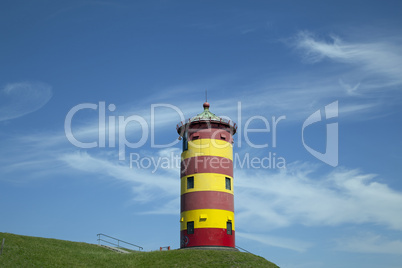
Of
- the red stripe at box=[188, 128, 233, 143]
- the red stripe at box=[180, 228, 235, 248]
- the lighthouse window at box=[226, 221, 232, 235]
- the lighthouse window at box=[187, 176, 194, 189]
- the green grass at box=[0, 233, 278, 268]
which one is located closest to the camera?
the green grass at box=[0, 233, 278, 268]

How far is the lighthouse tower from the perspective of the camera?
1647 inches

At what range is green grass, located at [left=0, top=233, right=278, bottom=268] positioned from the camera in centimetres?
3541

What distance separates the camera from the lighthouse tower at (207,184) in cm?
4184

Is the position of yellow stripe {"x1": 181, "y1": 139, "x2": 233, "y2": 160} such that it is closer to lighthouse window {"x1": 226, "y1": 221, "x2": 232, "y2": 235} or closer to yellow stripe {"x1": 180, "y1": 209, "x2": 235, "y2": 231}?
yellow stripe {"x1": 180, "y1": 209, "x2": 235, "y2": 231}

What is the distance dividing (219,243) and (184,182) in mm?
7102

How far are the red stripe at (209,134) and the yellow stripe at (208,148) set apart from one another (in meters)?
0.35

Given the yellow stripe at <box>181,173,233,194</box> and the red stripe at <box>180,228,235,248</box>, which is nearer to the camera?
the red stripe at <box>180,228,235,248</box>

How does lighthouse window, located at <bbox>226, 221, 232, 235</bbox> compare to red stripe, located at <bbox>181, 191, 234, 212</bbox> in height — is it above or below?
below

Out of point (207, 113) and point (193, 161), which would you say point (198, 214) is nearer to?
point (193, 161)

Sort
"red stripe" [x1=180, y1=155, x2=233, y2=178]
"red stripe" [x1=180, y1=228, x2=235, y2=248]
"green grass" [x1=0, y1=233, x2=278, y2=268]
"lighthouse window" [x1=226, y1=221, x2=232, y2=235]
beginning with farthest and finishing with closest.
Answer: "red stripe" [x1=180, y1=155, x2=233, y2=178]
"lighthouse window" [x1=226, y1=221, x2=232, y2=235]
"red stripe" [x1=180, y1=228, x2=235, y2=248]
"green grass" [x1=0, y1=233, x2=278, y2=268]

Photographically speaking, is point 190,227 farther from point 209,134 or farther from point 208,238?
point 209,134

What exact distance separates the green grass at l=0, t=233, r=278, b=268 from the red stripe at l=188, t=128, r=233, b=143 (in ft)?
38.2

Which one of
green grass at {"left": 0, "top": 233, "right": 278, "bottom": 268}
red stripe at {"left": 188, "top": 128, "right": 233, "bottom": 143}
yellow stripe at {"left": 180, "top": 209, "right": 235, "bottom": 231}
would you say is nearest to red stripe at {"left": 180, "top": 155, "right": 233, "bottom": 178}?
red stripe at {"left": 188, "top": 128, "right": 233, "bottom": 143}

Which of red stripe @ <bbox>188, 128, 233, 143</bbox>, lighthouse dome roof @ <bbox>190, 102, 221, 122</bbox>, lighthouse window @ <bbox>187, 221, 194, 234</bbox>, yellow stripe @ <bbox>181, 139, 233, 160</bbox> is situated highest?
lighthouse dome roof @ <bbox>190, 102, 221, 122</bbox>
